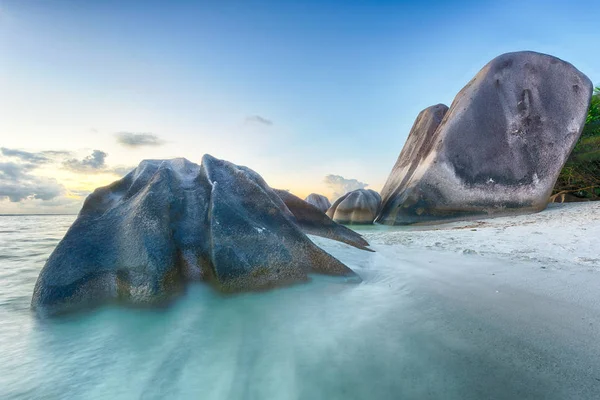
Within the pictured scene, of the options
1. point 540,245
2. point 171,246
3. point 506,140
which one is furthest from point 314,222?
point 506,140

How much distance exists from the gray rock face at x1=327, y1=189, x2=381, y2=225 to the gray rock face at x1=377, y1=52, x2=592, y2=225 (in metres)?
3.40

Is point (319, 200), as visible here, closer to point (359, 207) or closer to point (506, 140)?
point (359, 207)

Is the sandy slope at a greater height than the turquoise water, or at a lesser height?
greater

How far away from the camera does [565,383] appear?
1412 mm

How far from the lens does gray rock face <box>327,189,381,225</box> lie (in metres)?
14.7

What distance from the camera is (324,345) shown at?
1.84 m

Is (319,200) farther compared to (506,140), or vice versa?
(319,200)

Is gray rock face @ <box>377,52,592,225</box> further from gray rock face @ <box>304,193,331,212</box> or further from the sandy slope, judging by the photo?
gray rock face @ <box>304,193,331,212</box>

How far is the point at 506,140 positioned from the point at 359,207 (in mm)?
6474

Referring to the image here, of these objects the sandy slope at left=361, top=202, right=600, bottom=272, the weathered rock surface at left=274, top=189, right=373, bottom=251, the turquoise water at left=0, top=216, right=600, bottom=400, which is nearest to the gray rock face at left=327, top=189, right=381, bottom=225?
the sandy slope at left=361, top=202, right=600, bottom=272

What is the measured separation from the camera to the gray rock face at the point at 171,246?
2.61 m

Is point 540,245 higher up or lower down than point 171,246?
lower down

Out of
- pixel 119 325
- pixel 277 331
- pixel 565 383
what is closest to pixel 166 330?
pixel 119 325

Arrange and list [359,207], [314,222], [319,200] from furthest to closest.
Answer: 1. [319,200]
2. [359,207]
3. [314,222]
